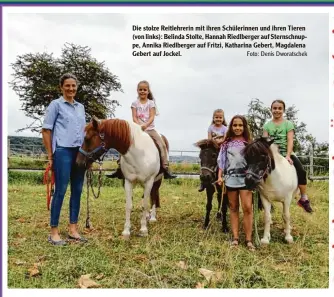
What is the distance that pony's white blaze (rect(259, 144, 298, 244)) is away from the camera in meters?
3.38

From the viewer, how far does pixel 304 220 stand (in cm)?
413

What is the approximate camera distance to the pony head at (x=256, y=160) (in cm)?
310

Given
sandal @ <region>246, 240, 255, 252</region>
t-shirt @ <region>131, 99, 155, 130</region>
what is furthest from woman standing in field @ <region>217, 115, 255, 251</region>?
t-shirt @ <region>131, 99, 155, 130</region>

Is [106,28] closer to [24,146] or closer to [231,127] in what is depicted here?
[231,127]

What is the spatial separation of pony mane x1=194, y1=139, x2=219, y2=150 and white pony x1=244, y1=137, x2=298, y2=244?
0.71 meters

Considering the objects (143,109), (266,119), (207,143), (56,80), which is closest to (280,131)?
(266,119)

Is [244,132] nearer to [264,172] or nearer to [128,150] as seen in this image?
[264,172]

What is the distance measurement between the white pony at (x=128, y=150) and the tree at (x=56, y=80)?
0.46 m

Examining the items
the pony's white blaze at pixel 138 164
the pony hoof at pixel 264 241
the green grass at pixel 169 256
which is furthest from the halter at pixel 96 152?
the pony hoof at pixel 264 241

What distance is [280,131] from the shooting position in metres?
3.50

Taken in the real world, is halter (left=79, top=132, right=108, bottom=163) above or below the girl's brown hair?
below

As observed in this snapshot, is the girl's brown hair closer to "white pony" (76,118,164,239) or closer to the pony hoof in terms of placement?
"white pony" (76,118,164,239)

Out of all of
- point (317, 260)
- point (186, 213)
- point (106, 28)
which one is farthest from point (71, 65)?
point (317, 260)

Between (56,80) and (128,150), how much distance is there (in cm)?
168
